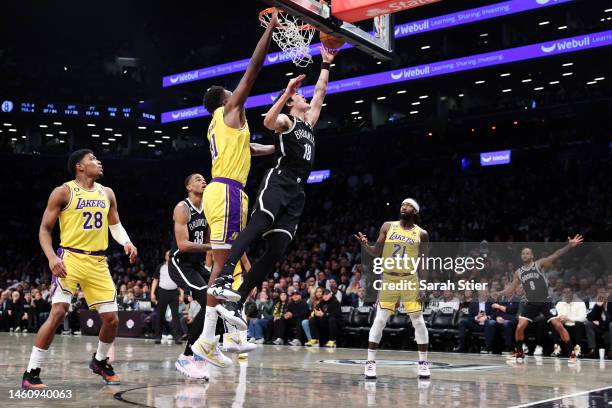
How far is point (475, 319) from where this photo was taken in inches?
509

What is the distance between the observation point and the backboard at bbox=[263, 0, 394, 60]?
21.9ft

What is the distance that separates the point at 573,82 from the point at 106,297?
25.8 meters

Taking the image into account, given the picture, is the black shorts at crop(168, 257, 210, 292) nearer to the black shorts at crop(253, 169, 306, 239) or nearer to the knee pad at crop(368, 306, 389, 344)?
the knee pad at crop(368, 306, 389, 344)

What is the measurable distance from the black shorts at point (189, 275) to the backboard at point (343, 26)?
304 cm

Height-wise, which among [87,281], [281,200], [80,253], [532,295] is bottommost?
[532,295]

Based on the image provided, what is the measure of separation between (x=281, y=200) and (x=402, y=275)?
2.98 metres

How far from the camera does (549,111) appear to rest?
26.6 meters

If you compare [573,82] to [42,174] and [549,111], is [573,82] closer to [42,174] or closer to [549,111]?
[549,111]

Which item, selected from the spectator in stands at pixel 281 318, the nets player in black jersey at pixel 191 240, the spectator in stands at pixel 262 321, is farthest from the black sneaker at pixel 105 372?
the spectator in stands at pixel 262 321

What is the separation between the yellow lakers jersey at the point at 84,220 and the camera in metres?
6.24

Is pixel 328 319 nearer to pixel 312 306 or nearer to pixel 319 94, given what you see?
pixel 312 306

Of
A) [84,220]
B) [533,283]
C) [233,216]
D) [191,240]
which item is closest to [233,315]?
[233,216]

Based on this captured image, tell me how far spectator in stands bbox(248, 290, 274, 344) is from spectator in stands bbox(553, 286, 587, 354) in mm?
6336

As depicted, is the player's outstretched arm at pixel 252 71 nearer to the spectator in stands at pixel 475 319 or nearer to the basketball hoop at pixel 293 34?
the basketball hoop at pixel 293 34
